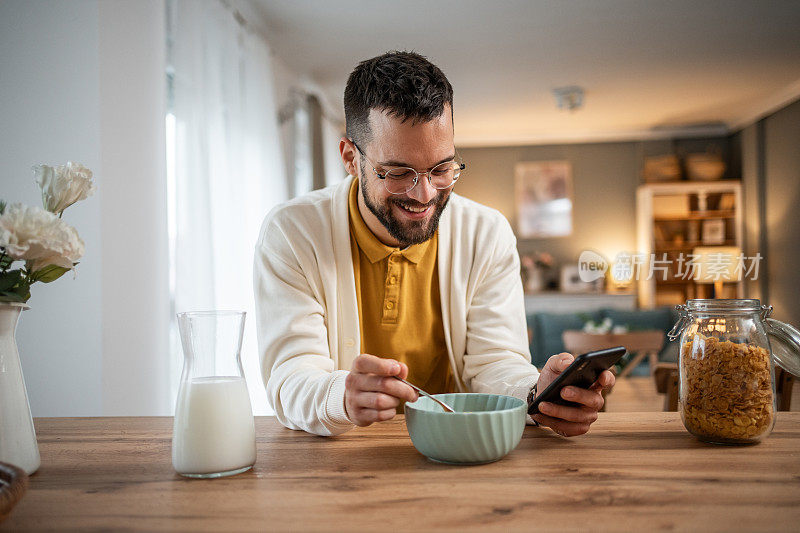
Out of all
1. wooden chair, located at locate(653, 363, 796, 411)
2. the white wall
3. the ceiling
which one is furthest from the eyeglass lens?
the ceiling

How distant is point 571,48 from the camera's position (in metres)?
4.41

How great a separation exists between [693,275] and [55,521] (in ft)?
22.9

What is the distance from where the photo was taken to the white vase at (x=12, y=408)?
832 mm

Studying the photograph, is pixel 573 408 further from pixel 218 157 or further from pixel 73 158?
pixel 218 157

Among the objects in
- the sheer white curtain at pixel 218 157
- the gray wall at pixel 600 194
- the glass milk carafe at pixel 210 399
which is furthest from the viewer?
→ the gray wall at pixel 600 194

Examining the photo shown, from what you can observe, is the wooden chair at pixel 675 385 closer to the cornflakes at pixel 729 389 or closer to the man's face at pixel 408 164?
the cornflakes at pixel 729 389

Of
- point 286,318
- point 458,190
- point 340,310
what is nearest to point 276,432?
point 286,318

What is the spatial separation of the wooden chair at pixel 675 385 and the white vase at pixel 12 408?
1263mm

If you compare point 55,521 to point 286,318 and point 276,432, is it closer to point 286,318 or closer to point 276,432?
point 276,432

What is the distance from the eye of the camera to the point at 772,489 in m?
0.75

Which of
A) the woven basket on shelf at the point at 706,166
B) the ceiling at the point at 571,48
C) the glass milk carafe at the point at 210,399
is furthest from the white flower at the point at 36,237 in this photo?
the woven basket on shelf at the point at 706,166

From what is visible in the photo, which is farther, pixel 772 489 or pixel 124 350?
pixel 124 350

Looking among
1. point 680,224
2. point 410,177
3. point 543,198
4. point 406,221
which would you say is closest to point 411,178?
point 410,177

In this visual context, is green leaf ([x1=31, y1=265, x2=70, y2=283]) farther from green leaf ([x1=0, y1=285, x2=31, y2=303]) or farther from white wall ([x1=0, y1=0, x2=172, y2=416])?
white wall ([x1=0, y1=0, x2=172, y2=416])
